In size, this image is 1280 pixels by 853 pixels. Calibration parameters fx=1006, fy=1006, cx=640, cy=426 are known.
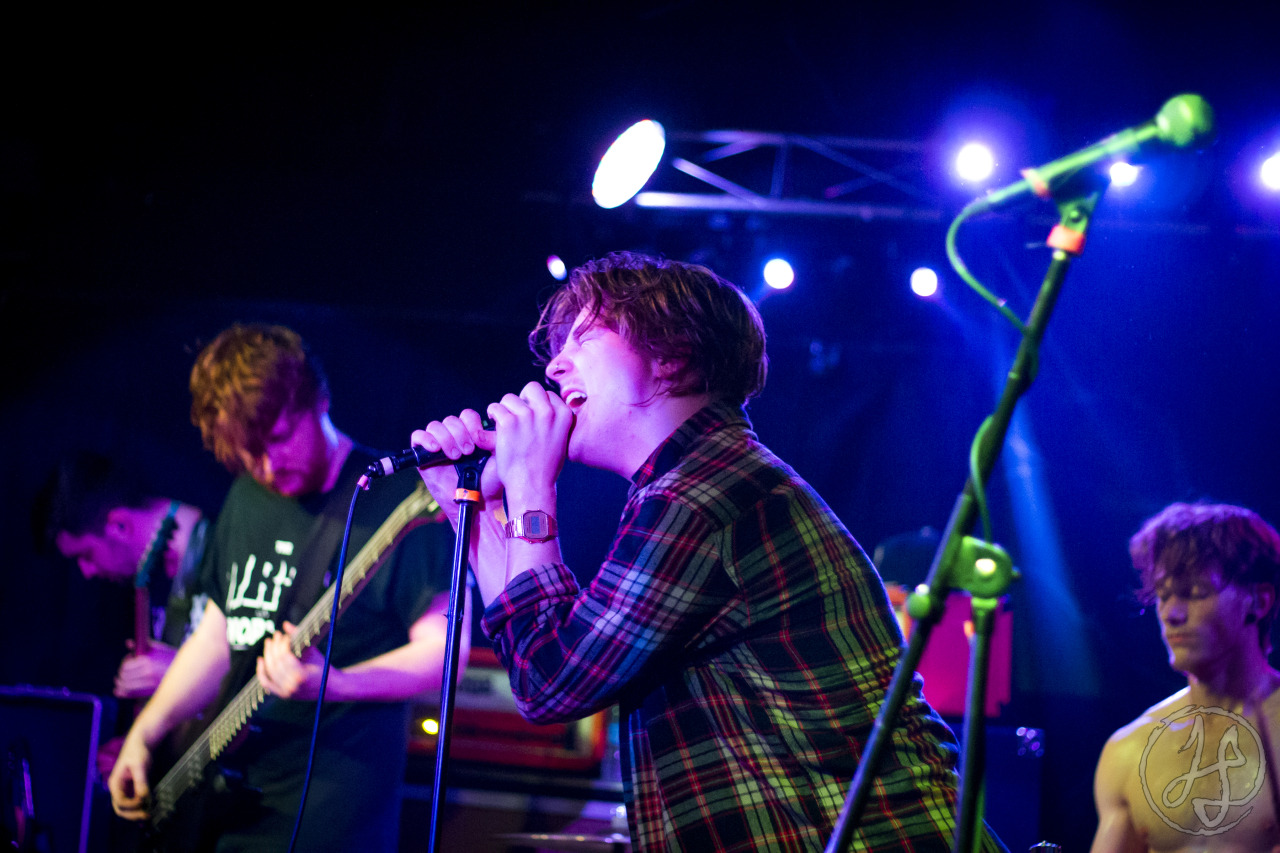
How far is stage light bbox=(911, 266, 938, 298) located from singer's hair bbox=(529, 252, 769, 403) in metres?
3.29

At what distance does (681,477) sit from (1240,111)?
3894 mm

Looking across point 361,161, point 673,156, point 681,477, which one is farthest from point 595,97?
point 681,477

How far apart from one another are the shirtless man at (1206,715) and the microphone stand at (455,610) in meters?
2.16

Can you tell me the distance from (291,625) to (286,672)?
0.22m

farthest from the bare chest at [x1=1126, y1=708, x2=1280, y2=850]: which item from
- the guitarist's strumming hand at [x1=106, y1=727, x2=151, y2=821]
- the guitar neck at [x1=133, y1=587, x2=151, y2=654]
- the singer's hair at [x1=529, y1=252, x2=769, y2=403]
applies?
the guitar neck at [x1=133, y1=587, x2=151, y2=654]

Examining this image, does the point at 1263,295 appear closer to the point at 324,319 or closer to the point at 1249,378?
the point at 1249,378

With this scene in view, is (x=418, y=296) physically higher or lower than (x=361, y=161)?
lower

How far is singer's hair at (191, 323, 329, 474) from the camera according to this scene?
10.1ft

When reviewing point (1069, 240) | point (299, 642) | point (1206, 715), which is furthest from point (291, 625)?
point (1206, 715)

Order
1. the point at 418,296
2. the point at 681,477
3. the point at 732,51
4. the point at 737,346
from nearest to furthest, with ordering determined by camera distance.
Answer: the point at 681,477 < the point at 737,346 < the point at 732,51 < the point at 418,296

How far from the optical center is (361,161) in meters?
5.04

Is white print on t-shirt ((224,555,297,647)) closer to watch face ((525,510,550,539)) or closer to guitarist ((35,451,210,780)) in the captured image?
guitarist ((35,451,210,780))

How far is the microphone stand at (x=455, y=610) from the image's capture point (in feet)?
5.20

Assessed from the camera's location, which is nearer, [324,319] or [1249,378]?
[1249,378]
